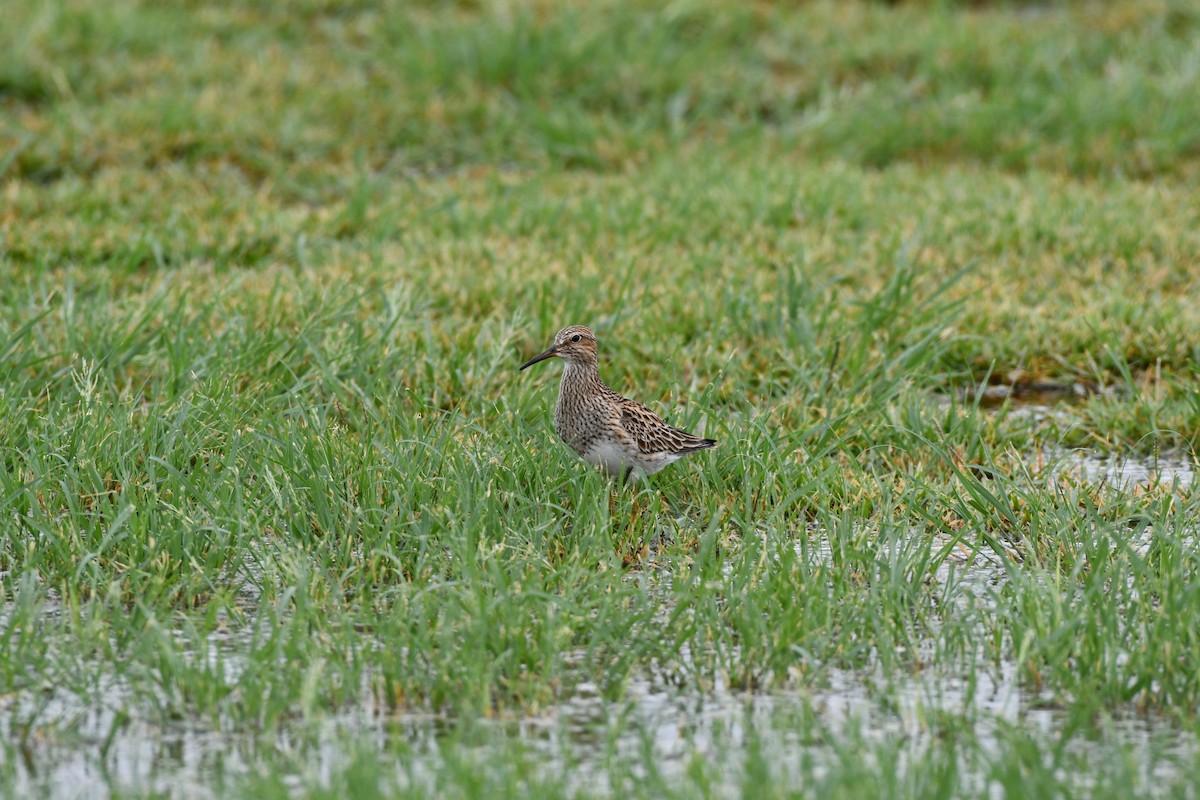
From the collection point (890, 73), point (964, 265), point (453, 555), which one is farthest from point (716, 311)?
point (890, 73)

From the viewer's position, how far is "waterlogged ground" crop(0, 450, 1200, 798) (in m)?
3.71

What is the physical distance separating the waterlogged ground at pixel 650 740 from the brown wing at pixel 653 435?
1283mm

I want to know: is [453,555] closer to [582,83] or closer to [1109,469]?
[1109,469]

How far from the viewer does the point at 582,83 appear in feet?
37.9

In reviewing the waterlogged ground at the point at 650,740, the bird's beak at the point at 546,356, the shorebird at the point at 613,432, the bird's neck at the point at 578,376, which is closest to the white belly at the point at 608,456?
the shorebird at the point at 613,432

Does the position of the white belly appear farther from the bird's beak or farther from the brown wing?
the bird's beak

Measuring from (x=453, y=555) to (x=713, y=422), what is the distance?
1.60m

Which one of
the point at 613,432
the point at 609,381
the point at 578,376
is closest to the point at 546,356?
the point at 578,376

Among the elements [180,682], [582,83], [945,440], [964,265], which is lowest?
[180,682]

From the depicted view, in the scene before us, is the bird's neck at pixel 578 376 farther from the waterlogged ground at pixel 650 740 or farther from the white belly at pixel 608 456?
the waterlogged ground at pixel 650 740

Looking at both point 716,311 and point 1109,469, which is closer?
point 1109,469

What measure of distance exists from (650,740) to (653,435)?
5.92ft

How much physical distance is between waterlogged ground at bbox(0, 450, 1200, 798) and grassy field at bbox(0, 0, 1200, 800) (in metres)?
0.02

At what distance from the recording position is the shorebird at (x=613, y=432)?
5609 mm
